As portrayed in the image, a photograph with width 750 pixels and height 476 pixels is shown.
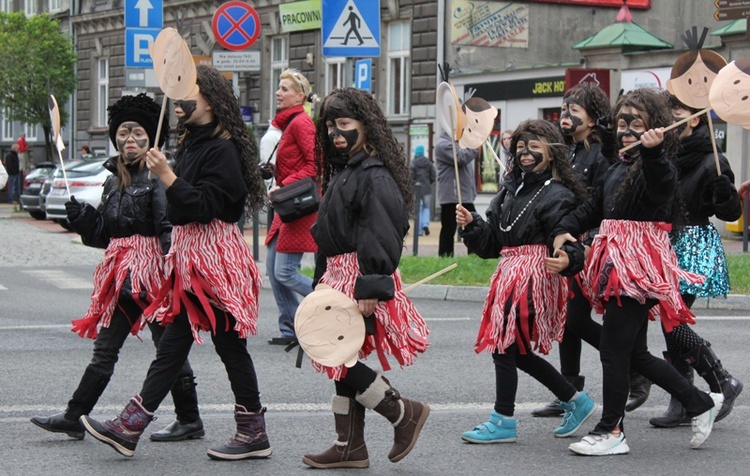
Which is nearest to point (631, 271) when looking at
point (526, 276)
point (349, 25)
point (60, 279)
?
point (526, 276)

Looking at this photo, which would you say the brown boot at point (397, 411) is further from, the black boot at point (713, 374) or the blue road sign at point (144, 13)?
the blue road sign at point (144, 13)

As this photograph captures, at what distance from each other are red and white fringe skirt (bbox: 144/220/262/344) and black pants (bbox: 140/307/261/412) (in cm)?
5

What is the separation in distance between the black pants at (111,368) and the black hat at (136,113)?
0.80m

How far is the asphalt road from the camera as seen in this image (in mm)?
5754

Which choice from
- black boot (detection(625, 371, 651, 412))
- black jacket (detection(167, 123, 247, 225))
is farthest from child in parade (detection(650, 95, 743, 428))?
black jacket (detection(167, 123, 247, 225))

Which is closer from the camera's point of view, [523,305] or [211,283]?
[211,283]

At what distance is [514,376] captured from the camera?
20.1ft

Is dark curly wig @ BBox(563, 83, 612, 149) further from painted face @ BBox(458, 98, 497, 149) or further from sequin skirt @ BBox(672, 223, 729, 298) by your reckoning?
sequin skirt @ BBox(672, 223, 729, 298)

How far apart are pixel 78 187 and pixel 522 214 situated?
19.7m

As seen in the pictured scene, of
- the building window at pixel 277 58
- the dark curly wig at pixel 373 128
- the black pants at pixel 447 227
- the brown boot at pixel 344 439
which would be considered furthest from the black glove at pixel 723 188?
the building window at pixel 277 58

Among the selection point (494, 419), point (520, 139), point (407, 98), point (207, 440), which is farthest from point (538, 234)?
point (407, 98)

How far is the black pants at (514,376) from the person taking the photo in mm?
6121

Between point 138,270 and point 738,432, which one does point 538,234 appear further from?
point 138,270

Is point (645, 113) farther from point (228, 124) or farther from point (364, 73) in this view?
point (364, 73)
